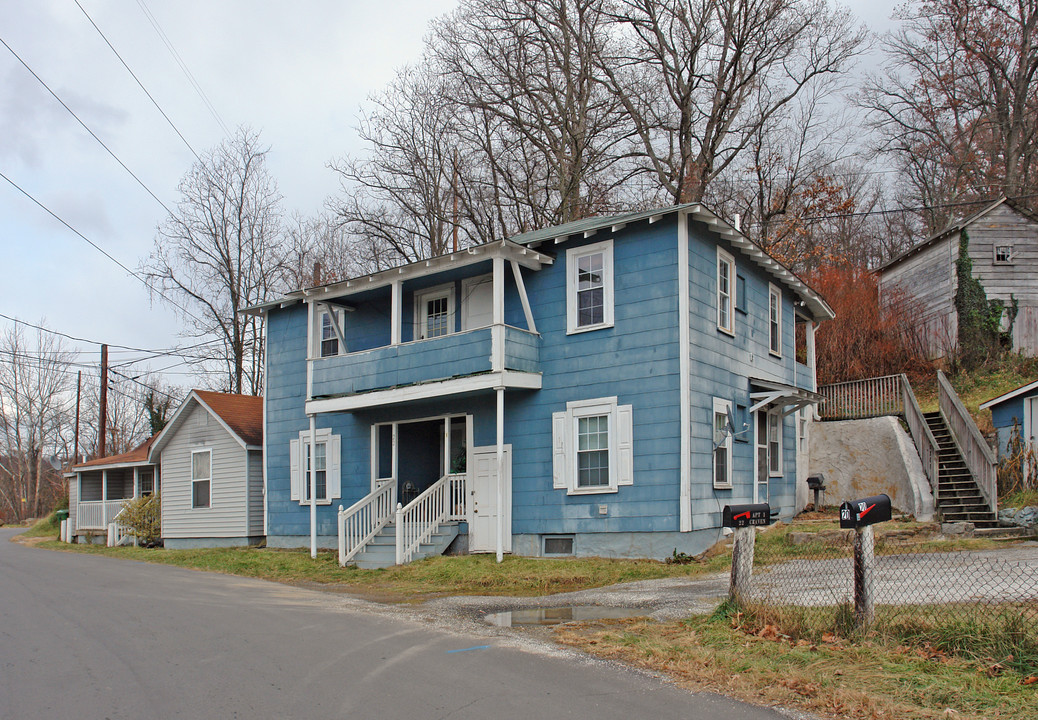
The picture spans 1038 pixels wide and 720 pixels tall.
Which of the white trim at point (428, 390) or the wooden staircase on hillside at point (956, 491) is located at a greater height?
the white trim at point (428, 390)

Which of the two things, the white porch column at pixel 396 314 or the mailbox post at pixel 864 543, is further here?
the white porch column at pixel 396 314

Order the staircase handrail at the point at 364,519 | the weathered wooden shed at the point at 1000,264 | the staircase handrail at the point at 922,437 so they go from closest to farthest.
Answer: the staircase handrail at the point at 364,519, the staircase handrail at the point at 922,437, the weathered wooden shed at the point at 1000,264

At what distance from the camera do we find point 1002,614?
6.75 m

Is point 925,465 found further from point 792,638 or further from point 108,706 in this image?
point 108,706

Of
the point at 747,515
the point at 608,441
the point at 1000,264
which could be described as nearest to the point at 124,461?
the point at 608,441

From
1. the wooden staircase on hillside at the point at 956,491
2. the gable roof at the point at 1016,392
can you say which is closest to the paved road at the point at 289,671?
the wooden staircase on hillside at the point at 956,491

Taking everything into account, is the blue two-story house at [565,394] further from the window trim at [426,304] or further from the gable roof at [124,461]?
the gable roof at [124,461]

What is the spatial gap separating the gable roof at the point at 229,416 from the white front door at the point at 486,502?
9.06 meters

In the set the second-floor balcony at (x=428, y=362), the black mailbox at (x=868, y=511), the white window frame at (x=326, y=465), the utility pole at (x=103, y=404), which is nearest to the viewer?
the black mailbox at (x=868, y=511)

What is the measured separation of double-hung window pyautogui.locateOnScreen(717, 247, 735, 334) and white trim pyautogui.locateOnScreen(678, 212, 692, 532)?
5.93ft

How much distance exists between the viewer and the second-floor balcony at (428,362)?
16234 mm

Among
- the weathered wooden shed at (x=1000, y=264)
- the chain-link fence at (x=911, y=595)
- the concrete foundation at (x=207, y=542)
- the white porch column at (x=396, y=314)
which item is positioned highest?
the weathered wooden shed at (x=1000, y=264)

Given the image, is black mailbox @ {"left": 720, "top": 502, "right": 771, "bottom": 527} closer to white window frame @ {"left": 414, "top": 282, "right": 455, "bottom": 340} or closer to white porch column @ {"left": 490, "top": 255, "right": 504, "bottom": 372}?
white porch column @ {"left": 490, "top": 255, "right": 504, "bottom": 372}

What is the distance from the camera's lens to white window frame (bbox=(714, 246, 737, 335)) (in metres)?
16.9
